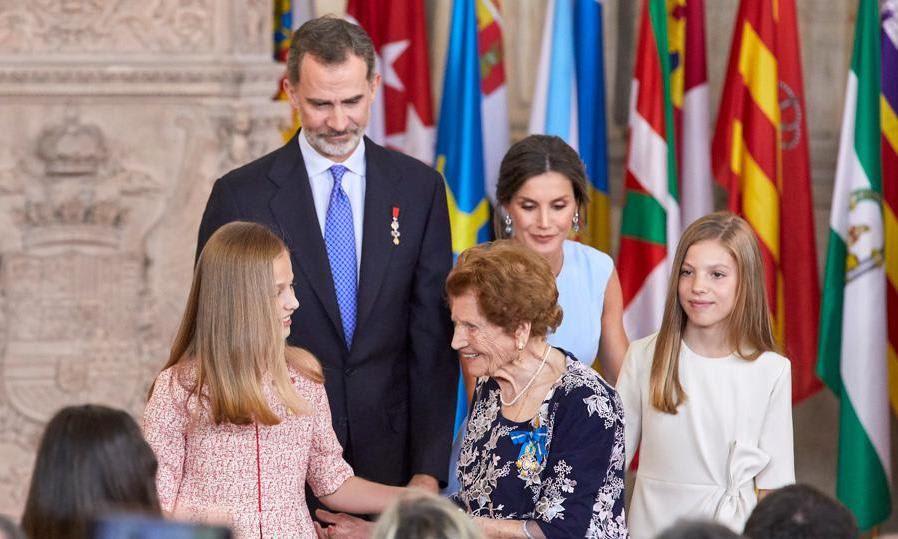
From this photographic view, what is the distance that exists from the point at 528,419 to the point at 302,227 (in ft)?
2.75

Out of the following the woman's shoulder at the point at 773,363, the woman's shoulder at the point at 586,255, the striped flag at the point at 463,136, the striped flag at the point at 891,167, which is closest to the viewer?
the woman's shoulder at the point at 773,363

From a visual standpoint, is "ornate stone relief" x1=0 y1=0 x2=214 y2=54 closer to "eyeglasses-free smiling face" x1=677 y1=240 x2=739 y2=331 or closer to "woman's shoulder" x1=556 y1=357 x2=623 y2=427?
"eyeglasses-free smiling face" x1=677 y1=240 x2=739 y2=331

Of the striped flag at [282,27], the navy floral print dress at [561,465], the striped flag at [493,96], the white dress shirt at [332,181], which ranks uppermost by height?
the striped flag at [282,27]

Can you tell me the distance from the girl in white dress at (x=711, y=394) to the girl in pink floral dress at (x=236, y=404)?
1.02 meters

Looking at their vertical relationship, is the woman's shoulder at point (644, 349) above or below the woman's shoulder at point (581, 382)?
above

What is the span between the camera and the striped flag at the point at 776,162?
554 cm

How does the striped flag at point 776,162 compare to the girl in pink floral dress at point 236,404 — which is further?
the striped flag at point 776,162

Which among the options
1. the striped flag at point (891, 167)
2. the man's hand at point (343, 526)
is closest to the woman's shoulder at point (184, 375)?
the man's hand at point (343, 526)

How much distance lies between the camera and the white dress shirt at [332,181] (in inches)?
146

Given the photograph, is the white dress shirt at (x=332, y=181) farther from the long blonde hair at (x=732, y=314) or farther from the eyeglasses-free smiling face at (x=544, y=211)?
the long blonde hair at (x=732, y=314)

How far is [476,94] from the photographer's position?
5.70 metres

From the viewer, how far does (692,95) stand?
5.70 metres

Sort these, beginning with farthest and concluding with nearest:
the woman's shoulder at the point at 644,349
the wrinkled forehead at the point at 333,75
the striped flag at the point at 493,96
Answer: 1. the striped flag at the point at 493,96
2. the woman's shoulder at the point at 644,349
3. the wrinkled forehead at the point at 333,75

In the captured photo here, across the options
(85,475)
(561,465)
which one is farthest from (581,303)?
(85,475)
